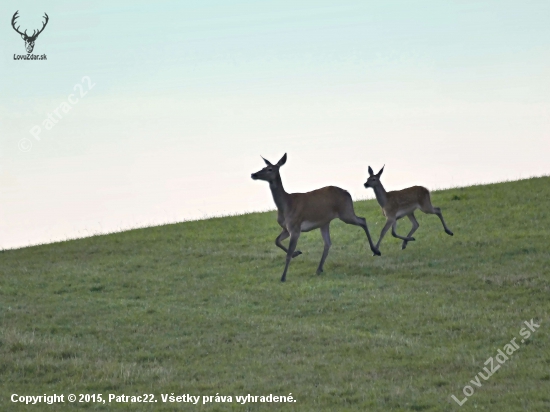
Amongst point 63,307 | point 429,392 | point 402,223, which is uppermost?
point 402,223

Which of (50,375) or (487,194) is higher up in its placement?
(487,194)

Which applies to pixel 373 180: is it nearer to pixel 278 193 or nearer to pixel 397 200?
pixel 397 200

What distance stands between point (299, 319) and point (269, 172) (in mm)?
4594

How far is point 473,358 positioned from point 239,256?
10273 millimetres

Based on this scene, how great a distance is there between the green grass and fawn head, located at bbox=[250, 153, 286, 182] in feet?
6.88

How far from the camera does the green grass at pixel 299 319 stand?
8984mm

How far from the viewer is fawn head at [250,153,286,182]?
16.3 meters

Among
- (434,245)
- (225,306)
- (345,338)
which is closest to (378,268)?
(434,245)

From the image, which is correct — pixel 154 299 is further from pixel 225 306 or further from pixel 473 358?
Result: pixel 473 358

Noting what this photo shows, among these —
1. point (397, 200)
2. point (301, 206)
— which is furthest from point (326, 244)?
point (397, 200)

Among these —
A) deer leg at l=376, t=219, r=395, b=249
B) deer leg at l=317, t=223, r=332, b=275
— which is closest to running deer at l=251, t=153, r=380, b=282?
deer leg at l=317, t=223, r=332, b=275

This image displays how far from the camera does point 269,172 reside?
645 inches

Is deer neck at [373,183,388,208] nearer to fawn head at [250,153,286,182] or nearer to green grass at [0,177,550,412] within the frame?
green grass at [0,177,550,412]

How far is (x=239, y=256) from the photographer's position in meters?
19.3
